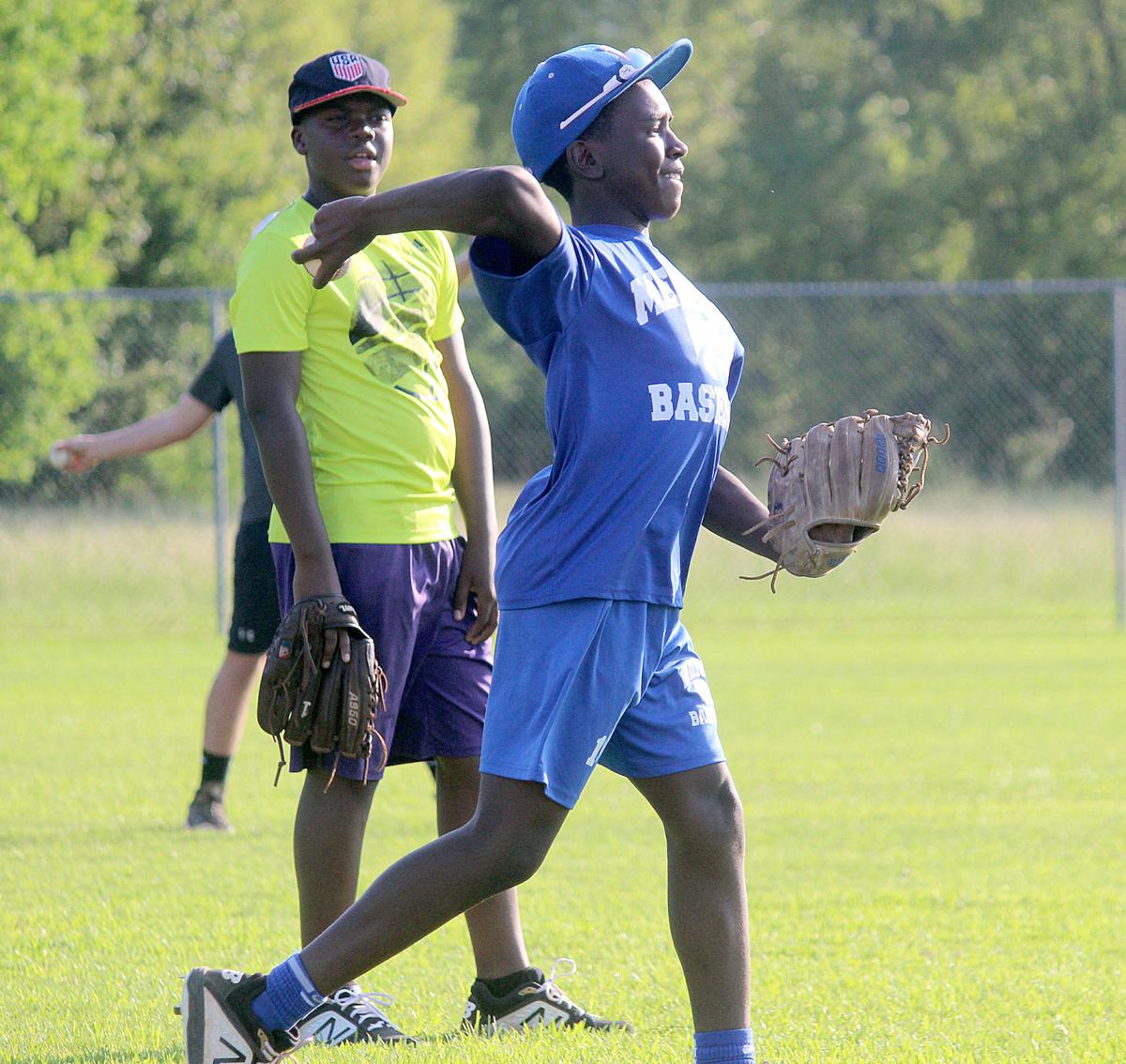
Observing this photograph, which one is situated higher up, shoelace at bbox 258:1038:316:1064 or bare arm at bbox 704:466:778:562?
bare arm at bbox 704:466:778:562

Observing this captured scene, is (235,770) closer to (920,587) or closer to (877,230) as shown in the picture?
(920,587)

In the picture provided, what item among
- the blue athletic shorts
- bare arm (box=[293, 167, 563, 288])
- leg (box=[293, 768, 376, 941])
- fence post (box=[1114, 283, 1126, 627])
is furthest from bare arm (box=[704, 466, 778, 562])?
fence post (box=[1114, 283, 1126, 627])

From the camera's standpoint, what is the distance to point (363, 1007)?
3709 mm

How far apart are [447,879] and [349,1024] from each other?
82 centimetres

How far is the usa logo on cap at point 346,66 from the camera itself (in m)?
3.95

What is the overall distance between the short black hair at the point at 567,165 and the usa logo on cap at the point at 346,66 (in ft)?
2.87

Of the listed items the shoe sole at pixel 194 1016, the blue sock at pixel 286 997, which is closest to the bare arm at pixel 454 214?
the blue sock at pixel 286 997

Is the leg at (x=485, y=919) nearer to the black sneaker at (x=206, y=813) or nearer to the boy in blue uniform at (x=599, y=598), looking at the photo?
the boy in blue uniform at (x=599, y=598)

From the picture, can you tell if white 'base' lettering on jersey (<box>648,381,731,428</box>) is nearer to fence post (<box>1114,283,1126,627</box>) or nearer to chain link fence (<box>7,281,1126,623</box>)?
chain link fence (<box>7,281,1126,623</box>)

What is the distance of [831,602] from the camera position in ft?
45.9

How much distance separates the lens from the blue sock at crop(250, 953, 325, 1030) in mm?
3115

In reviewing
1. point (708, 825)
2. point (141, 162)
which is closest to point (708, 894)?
point (708, 825)

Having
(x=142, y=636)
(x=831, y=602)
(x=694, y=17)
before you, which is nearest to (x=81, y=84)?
(x=142, y=636)

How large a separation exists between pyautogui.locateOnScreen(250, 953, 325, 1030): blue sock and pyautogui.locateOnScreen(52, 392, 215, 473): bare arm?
9.07 ft
